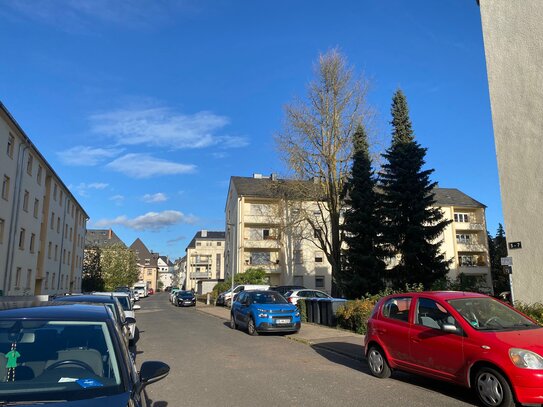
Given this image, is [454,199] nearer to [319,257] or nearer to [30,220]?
[319,257]

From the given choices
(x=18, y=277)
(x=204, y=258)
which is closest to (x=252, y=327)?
(x=18, y=277)

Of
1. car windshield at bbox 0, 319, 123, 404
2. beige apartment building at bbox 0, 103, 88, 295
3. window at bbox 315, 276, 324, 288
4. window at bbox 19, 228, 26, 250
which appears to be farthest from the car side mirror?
window at bbox 315, 276, 324, 288

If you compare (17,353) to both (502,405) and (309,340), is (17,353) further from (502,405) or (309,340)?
(309,340)

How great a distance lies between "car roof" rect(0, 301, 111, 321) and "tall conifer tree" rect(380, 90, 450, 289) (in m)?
23.1

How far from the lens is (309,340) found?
45.2 feet

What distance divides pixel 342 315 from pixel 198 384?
969 cm

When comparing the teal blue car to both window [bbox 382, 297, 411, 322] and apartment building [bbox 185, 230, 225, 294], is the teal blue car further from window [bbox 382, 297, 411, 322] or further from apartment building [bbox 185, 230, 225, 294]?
apartment building [bbox 185, 230, 225, 294]

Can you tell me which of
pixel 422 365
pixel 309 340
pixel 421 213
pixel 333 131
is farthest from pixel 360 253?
pixel 422 365

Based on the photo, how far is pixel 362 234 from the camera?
2794cm

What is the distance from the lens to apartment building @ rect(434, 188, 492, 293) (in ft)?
179

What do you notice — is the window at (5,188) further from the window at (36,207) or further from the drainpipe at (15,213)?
the window at (36,207)

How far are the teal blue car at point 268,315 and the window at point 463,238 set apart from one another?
148ft

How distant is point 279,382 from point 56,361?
524cm

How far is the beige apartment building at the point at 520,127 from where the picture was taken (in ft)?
47.8
